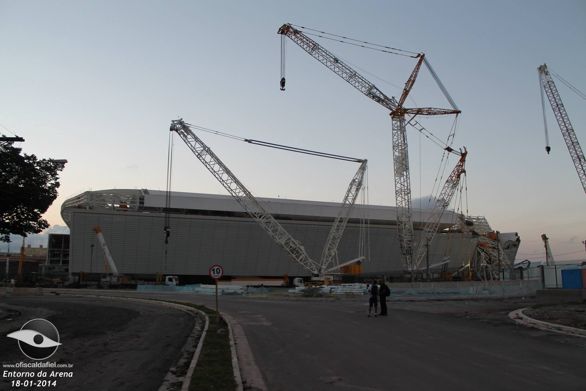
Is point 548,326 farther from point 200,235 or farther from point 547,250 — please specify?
point 547,250

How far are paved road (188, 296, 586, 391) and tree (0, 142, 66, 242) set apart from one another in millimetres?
17161

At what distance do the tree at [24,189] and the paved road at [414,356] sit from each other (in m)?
17.2

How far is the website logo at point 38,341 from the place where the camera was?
1291 cm

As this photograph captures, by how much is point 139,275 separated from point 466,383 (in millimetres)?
92358

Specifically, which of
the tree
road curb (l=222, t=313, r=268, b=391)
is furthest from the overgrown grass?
the tree

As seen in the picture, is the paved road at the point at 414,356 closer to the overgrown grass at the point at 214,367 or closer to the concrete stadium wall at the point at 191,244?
the overgrown grass at the point at 214,367

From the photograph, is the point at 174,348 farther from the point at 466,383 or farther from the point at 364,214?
the point at 364,214

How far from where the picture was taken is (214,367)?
33.7 feet

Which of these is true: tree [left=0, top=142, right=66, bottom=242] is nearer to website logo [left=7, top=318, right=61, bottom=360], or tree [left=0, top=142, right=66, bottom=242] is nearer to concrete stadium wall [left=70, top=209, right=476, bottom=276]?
website logo [left=7, top=318, right=61, bottom=360]

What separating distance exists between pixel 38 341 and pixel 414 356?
941 cm

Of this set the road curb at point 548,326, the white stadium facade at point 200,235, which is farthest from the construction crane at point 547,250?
the road curb at point 548,326

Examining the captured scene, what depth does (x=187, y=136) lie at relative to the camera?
7212 cm

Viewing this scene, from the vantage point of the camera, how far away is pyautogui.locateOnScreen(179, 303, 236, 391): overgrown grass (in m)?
8.66

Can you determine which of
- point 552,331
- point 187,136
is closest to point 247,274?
point 187,136
